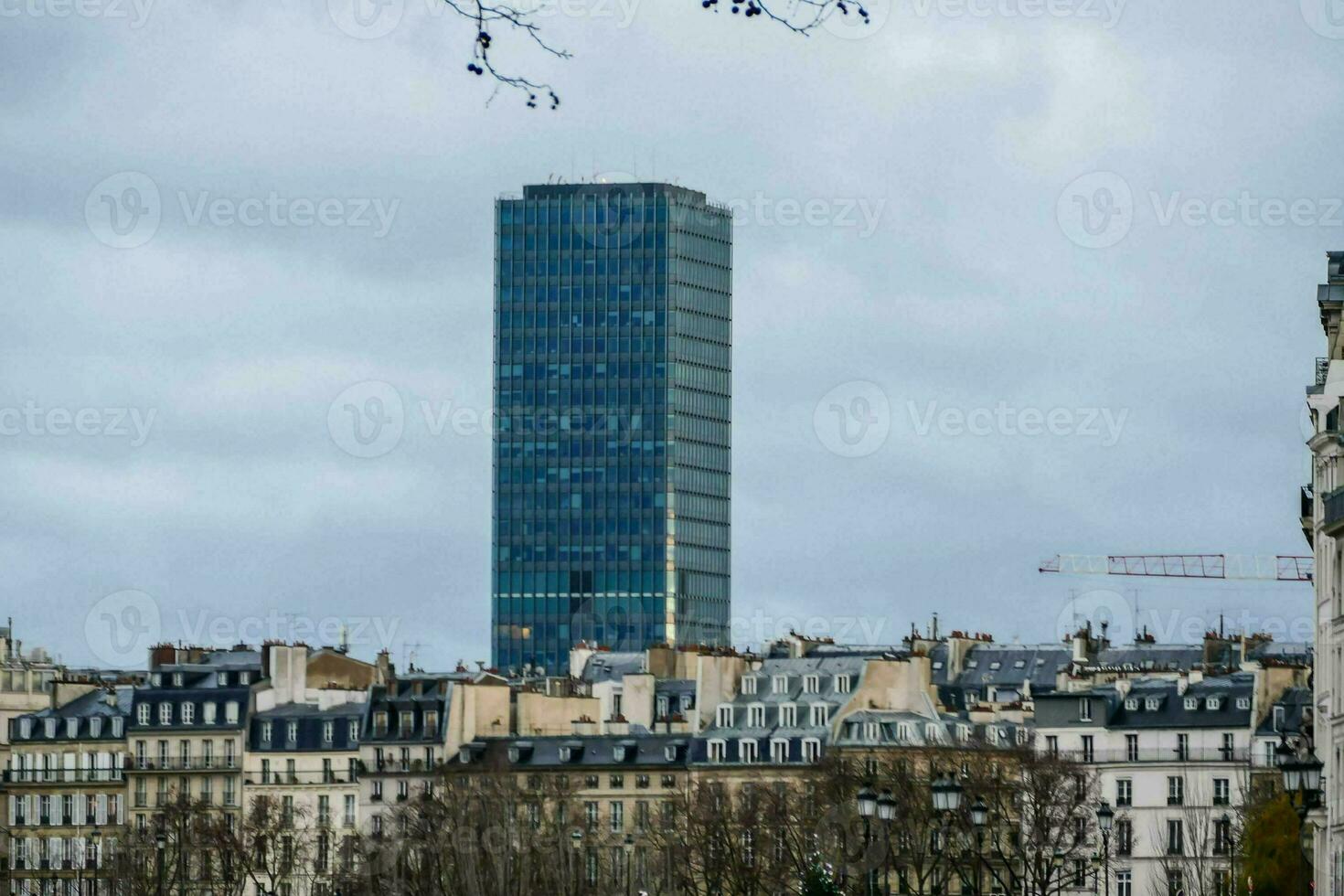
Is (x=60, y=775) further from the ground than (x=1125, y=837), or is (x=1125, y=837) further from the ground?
(x=60, y=775)

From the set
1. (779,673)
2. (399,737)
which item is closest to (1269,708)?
(779,673)

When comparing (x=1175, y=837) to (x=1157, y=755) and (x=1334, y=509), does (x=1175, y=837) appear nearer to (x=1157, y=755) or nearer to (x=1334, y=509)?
(x=1157, y=755)

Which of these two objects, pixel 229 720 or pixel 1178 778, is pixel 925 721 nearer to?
pixel 1178 778

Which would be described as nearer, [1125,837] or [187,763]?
[1125,837]

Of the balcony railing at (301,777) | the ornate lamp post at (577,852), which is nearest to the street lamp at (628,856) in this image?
the ornate lamp post at (577,852)

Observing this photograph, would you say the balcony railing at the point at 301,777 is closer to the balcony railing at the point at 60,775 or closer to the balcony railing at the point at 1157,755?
the balcony railing at the point at 60,775

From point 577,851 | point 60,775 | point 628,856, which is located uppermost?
point 60,775

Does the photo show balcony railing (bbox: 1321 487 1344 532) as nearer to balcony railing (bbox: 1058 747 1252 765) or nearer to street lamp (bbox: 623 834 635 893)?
balcony railing (bbox: 1058 747 1252 765)

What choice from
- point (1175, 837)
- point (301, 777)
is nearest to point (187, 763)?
point (301, 777)
